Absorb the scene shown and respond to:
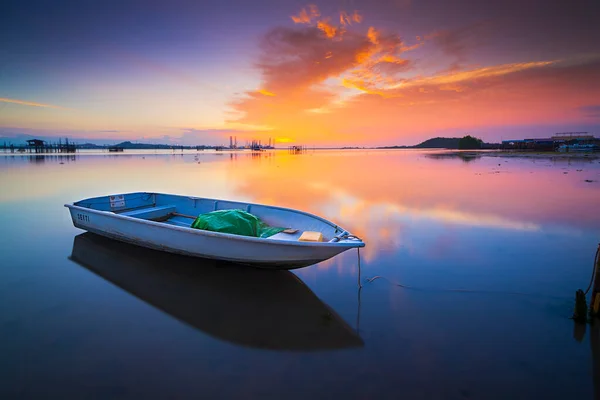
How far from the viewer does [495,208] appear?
12.1 metres

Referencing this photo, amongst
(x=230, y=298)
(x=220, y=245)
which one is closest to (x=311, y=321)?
(x=230, y=298)

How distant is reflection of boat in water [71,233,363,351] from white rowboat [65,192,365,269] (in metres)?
0.49

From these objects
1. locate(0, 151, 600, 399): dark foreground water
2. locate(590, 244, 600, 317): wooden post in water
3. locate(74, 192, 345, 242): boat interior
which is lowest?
locate(0, 151, 600, 399): dark foreground water

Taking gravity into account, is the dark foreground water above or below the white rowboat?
below

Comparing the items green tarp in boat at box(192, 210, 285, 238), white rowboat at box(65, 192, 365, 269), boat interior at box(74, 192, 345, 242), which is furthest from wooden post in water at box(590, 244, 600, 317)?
green tarp in boat at box(192, 210, 285, 238)

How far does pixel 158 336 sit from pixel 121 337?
1.69ft

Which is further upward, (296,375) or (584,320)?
(584,320)

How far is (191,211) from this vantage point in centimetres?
936

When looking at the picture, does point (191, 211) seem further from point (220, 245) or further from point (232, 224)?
point (220, 245)

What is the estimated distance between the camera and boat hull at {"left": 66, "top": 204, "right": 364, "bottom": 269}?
5070 mm

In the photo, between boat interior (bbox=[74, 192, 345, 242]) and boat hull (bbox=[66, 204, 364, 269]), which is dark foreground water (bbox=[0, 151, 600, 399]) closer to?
boat hull (bbox=[66, 204, 364, 269])

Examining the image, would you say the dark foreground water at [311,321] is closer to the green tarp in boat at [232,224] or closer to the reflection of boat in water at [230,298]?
the reflection of boat in water at [230,298]

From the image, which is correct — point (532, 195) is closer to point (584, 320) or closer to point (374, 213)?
point (374, 213)

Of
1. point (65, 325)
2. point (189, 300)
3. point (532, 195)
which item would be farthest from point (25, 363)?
point (532, 195)
